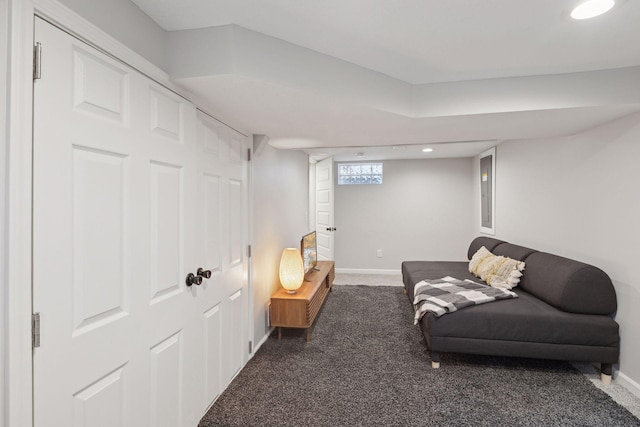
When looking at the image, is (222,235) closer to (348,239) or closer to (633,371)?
(633,371)

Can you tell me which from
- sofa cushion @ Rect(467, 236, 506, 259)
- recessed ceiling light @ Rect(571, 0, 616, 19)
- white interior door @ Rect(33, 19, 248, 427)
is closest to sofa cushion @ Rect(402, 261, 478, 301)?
sofa cushion @ Rect(467, 236, 506, 259)

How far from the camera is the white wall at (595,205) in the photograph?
2.21 metres

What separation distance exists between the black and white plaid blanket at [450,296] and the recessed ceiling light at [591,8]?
199 centimetres

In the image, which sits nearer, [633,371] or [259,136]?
[633,371]

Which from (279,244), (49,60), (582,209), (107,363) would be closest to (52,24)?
(49,60)

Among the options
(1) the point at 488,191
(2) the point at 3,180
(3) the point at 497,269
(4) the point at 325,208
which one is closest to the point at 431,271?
(3) the point at 497,269

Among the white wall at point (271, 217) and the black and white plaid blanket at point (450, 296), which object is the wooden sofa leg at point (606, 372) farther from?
the white wall at point (271, 217)

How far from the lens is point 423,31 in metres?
1.58

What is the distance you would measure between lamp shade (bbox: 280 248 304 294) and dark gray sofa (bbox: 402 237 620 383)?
50.1 inches

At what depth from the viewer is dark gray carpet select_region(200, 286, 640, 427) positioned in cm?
197

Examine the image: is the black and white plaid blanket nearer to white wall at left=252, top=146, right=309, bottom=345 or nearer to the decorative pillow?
the decorative pillow

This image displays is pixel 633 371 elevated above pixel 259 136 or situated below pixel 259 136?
below

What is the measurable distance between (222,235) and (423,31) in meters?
1.69

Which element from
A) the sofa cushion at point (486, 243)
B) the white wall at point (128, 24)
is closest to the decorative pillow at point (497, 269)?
the sofa cushion at point (486, 243)
